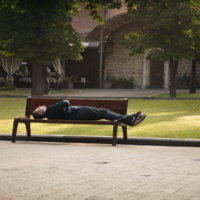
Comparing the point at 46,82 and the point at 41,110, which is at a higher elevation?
the point at 46,82

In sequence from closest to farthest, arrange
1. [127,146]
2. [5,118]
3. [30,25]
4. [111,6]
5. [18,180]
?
[18,180], [127,146], [5,118], [111,6], [30,25]

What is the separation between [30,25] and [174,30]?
25.7 ft

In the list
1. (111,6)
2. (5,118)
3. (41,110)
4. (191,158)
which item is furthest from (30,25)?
(191,158)

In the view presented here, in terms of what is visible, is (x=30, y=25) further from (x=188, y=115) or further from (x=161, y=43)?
(x=188, y=115)

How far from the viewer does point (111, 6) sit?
1644 centimetres

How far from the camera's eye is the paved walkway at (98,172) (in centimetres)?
421

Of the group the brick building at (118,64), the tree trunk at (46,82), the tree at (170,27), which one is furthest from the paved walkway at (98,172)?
the brick building at (118,64)

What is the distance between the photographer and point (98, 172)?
5312mm

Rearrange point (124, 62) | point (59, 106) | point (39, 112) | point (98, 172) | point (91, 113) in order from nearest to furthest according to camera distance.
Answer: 1. point (98, 172)
2. point (59, 106)
3. point (91, 113)
4. point (39, 112)
5. point (124, 62)

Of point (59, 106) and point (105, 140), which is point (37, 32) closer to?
point (59, 106)

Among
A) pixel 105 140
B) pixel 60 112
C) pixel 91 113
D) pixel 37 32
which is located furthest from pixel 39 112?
pixel 37 32

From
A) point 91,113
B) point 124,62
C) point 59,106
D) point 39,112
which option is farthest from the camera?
Answer: point 124,62

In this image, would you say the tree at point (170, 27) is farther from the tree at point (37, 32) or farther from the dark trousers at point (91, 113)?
the dark trousers at point (91, 113)

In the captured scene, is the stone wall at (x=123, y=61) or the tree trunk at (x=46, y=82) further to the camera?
the stone wall at (x=123, y=61)
